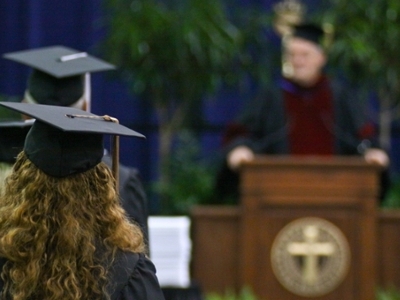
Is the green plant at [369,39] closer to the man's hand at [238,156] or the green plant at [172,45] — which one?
the green plant at [172,45]

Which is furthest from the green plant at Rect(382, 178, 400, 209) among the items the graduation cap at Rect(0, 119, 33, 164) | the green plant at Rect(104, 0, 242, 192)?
the graduation cap at Rect(0, 119, 33, 164)

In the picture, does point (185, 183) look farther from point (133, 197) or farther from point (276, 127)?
point (133, 197)

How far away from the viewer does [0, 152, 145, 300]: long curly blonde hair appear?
8.31 feet

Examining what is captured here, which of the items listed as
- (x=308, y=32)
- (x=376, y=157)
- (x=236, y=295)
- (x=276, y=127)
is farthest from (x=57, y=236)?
(x=308, y=32)

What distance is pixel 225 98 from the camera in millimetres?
8773

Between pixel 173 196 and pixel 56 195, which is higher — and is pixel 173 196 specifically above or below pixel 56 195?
below

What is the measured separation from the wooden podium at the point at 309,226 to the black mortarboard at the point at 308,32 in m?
1.02

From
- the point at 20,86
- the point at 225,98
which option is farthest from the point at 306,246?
the point at 20,86

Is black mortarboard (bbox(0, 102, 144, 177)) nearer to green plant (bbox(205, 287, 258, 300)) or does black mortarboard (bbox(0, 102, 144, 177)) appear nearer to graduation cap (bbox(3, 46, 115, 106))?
graduation cap (bbox(3, 46, 115, 106))

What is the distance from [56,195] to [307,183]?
3524 mm

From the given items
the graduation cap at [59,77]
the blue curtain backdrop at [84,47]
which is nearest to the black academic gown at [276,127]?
the blue curtain backdrop at [84,47]

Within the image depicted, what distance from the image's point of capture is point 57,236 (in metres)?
2.54

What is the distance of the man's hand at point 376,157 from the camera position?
20.2ft

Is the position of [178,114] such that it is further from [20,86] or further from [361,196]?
[361,196]
